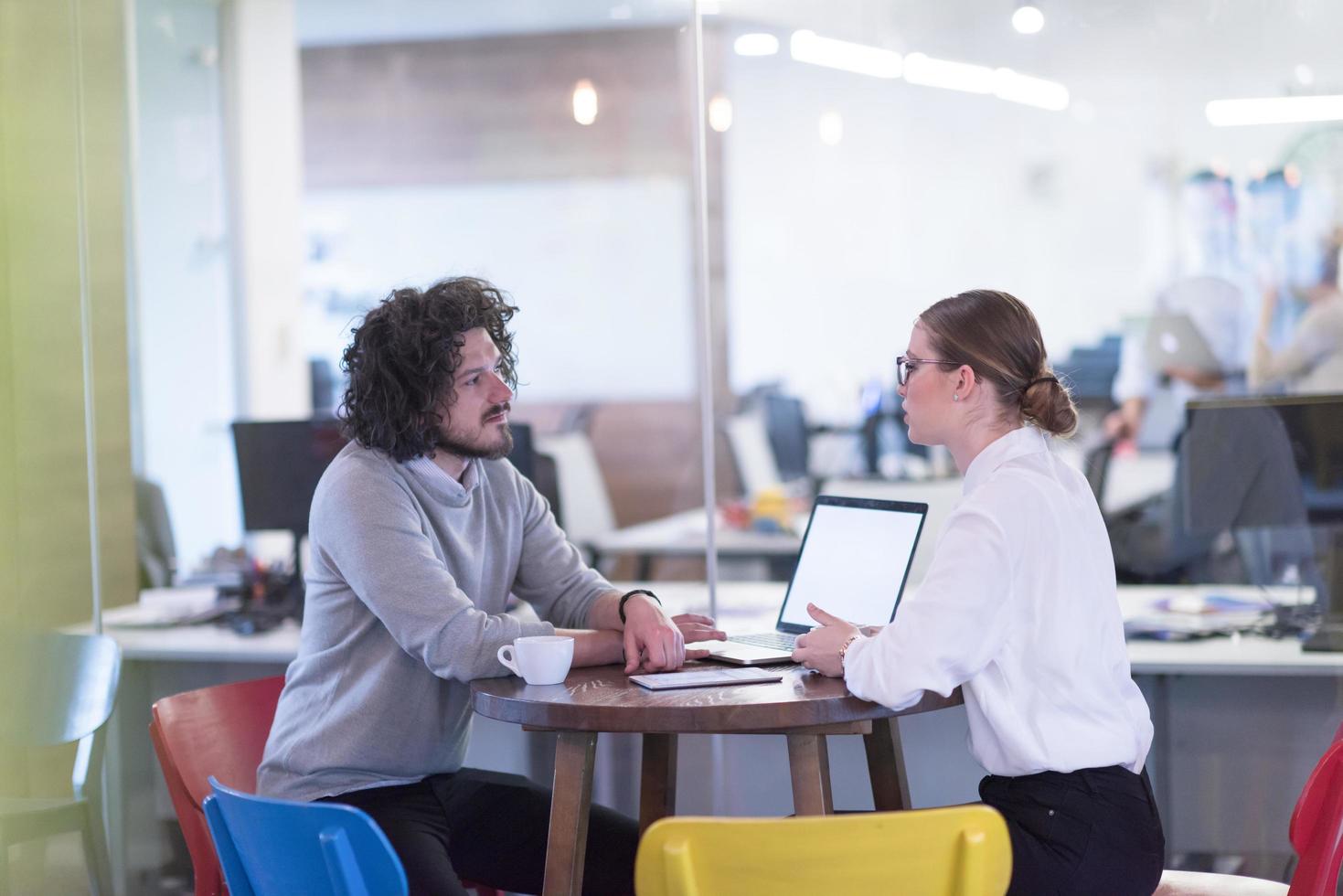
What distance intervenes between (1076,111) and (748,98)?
195cm

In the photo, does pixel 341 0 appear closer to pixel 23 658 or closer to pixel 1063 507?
pixel 23 658

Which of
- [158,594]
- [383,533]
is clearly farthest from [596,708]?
[158,594]

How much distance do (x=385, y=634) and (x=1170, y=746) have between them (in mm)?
1724

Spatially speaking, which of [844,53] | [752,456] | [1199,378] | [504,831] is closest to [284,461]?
[504,831]

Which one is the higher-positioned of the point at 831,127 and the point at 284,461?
the point at 831,127

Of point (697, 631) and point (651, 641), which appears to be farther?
point (697, 631)

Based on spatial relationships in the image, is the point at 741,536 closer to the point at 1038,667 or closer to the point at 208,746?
the point at 208,746

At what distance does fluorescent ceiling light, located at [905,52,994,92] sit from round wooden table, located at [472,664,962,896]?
10.9 feet

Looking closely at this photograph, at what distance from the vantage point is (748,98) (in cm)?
805

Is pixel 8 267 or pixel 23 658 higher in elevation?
pixel 8 267

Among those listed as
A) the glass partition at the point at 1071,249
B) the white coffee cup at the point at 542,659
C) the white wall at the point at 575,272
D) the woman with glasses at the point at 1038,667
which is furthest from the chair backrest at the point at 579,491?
the woman with glasses at the point at 1038,667

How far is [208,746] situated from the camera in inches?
96.1

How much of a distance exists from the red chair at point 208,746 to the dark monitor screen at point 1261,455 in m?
1.74

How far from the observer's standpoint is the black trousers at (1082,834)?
1825mm
